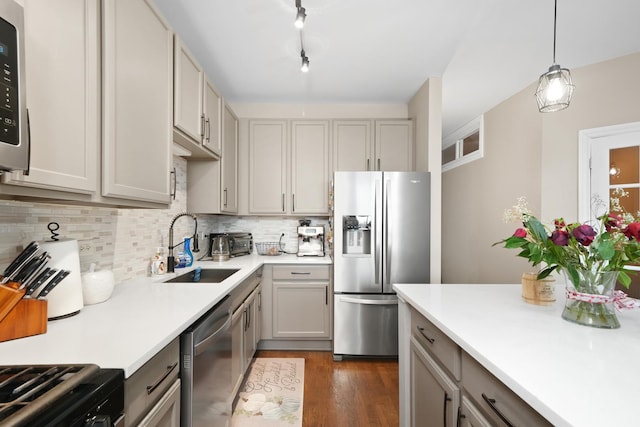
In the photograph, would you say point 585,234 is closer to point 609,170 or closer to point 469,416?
point 469,416

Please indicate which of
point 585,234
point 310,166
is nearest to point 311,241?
point 310,166

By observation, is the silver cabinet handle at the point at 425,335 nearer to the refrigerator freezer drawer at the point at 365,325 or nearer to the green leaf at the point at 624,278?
the green leaf at the point at 624,278

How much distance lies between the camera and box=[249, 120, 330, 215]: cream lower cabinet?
3.14m

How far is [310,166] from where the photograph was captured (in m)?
3.14

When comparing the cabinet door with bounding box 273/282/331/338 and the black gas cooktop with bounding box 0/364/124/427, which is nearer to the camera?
the black gas cooktop with bounding box 0/364/124/427

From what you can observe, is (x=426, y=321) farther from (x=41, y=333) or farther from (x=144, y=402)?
(x=41, y=333)

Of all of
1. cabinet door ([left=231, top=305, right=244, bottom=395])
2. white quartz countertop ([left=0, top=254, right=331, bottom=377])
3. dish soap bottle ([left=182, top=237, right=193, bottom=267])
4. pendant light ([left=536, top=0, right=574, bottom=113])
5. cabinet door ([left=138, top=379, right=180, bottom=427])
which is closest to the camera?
white quartz countertop ([left=0, top=254, right=331, bottom=377])

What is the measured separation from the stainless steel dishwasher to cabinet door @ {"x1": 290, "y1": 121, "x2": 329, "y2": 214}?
1.66 metres

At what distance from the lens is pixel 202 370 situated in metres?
1.24

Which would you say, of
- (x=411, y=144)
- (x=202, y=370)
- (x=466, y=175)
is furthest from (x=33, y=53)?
(x=466, y=175)

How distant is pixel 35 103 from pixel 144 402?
0.94 m

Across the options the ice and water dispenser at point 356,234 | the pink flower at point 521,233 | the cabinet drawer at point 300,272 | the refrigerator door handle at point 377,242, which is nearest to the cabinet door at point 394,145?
the refrigerator door handle at point 377,242

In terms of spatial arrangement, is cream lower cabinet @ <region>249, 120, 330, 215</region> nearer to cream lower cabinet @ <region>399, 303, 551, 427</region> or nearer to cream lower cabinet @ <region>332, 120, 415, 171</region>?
cream lower cabinet @ <region>332, 120, 415, 171</region>

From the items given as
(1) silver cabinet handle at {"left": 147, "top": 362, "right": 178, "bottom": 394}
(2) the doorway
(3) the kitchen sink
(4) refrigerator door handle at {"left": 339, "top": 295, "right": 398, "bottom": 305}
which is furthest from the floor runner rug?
(2) the doorway
